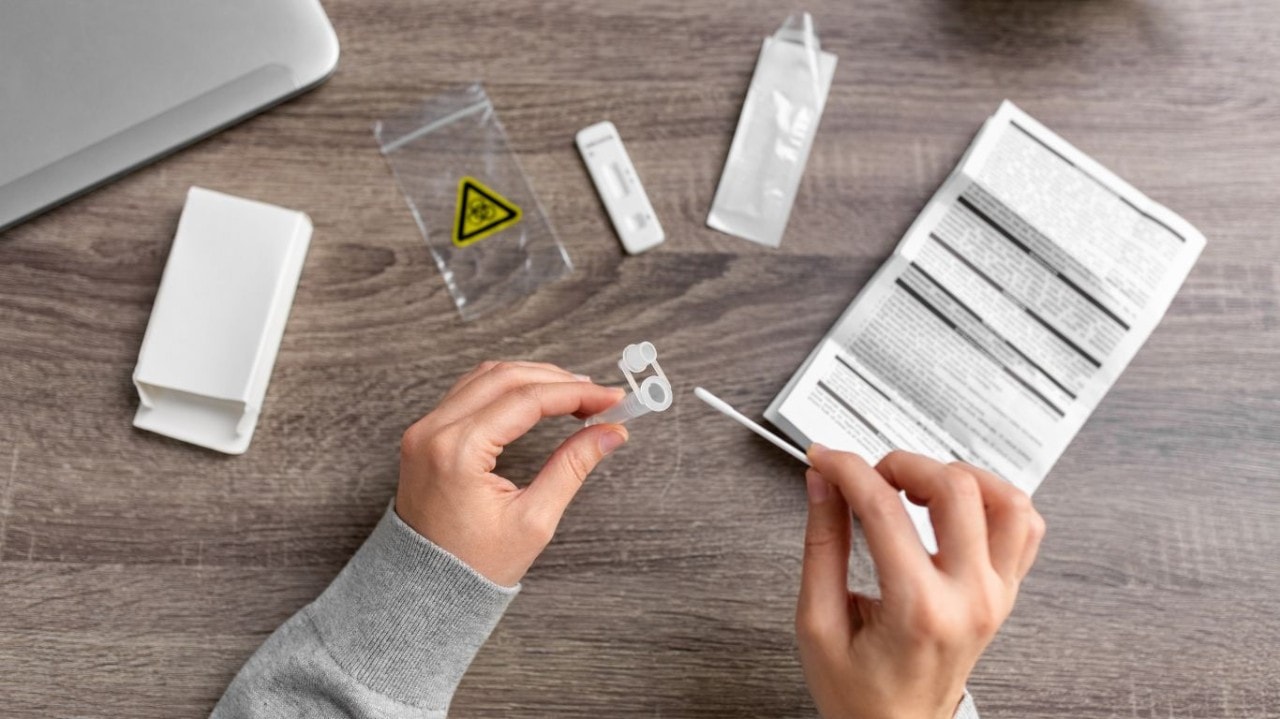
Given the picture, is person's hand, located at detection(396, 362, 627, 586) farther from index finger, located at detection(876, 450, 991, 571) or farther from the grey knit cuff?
index finger, located at detection(876, 450, 991, 571)

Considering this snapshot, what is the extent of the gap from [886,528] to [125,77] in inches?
26.8

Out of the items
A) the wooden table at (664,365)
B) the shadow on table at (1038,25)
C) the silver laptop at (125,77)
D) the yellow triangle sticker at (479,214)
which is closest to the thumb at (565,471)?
the wooden table at (664,365)

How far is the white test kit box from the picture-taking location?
71 cm

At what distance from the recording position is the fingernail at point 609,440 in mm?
623

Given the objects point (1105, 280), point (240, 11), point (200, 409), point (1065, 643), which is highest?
point (240, 11)

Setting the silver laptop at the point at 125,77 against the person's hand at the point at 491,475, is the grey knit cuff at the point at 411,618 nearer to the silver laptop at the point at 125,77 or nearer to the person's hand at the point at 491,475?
the person's hand at the point at 491,475

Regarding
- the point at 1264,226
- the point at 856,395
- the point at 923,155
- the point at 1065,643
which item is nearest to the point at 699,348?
the point at 856,395

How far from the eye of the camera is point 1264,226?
2.61 feet

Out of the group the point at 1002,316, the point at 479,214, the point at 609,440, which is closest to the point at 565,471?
the point at 609,440

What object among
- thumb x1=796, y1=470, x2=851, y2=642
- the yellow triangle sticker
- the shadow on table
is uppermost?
the shadow on table

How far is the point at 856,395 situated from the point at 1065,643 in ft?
0.89

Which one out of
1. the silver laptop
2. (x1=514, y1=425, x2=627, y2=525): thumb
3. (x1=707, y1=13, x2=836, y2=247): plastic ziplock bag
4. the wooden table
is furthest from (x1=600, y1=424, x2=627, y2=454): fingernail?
the silver laptop

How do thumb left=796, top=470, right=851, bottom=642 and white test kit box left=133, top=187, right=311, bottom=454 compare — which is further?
white test kit box left=133, top=187, right=311, bottom=454

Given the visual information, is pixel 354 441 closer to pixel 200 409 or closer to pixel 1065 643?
pixel 200 409
